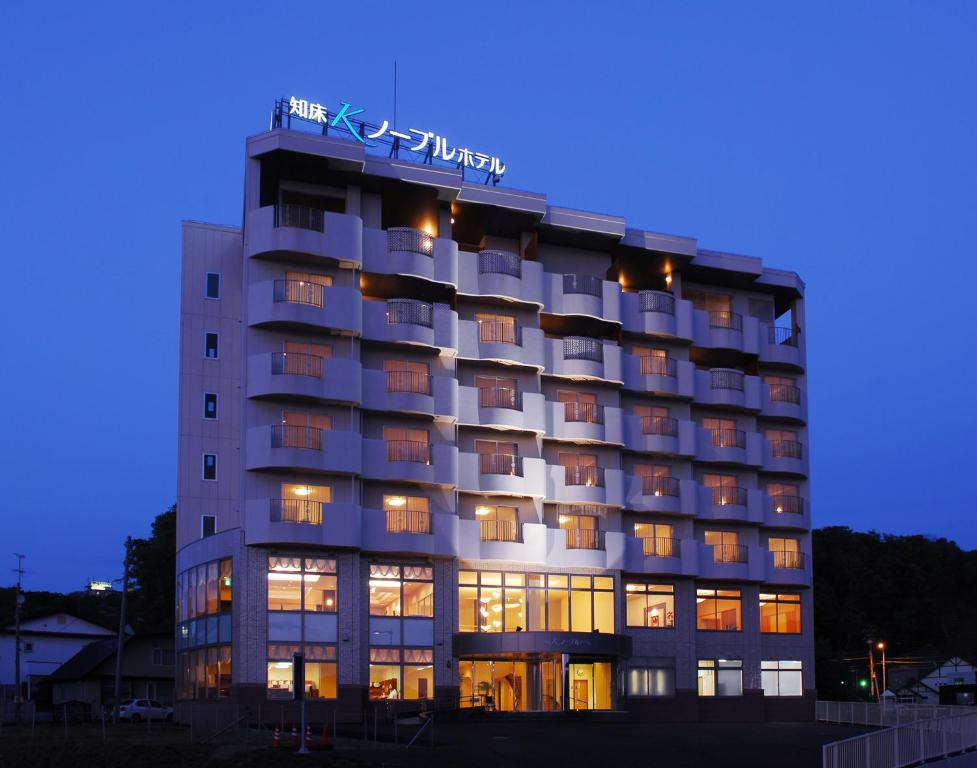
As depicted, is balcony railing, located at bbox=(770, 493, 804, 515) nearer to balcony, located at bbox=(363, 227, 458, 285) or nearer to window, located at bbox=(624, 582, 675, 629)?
window, located at bbox=(624, 582, 675, 629)

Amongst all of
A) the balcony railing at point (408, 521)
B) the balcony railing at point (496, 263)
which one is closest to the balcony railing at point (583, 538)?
the balcony railing at point (408, 521)

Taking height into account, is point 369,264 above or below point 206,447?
above

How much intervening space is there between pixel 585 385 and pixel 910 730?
38637mm

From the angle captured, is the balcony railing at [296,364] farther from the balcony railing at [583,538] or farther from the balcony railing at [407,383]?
the balcony railing at [583,538]

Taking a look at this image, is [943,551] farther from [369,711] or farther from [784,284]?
[369,711]

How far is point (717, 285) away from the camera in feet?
251

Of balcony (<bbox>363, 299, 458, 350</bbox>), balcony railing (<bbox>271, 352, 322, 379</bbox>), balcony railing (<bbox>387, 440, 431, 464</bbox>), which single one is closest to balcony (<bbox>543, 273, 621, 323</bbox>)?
balcony (<bbox>363, 299, 458, 350</bbox>)

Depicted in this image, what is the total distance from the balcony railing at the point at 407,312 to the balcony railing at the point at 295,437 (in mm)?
6871

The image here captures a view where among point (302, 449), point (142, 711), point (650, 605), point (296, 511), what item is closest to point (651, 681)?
point (650, 605)

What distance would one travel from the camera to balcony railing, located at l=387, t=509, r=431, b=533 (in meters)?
59.6

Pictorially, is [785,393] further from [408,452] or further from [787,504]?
[408,452]

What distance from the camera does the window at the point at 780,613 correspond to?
73.1 m

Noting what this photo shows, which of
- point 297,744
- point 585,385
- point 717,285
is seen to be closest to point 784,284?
point 717,285

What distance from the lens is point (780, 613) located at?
73.8m
